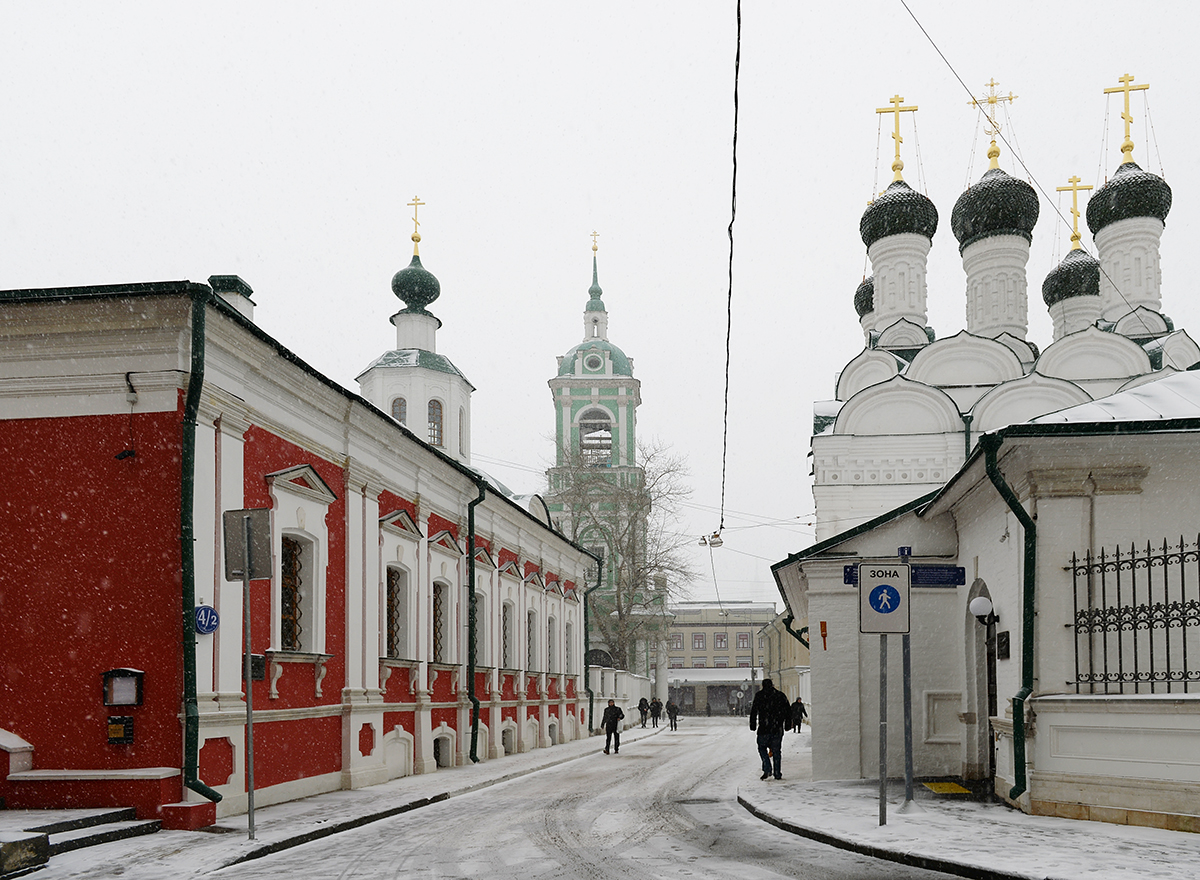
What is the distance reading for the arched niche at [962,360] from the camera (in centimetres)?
3588

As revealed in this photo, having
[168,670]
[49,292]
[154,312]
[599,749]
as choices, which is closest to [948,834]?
[168,670]

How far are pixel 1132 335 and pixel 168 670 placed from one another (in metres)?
34.4

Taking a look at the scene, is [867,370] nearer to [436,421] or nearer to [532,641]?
[436,421]

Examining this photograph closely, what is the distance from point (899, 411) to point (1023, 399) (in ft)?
10.9

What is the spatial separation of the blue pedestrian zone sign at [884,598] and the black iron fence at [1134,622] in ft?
5.12

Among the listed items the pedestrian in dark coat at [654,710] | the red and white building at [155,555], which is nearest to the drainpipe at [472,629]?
the red and white building at [155,555]

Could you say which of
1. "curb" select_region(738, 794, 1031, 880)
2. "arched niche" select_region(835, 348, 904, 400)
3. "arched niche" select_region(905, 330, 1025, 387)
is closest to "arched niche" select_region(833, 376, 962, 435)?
"arched niche" select_region(905, 330, 1025, 387)

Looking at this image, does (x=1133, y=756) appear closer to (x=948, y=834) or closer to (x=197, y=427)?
(x=948, y=834)

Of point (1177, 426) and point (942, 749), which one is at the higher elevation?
point (1177, 426)

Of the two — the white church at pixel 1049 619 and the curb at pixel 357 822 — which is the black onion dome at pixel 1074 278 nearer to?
the white church at pixel 1049 619

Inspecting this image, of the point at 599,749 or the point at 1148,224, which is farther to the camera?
the point at 1148,224

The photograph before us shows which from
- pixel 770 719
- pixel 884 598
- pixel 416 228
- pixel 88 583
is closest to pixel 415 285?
pixel 416 228

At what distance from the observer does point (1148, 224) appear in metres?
38.1

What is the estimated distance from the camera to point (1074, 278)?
41.0 metres
